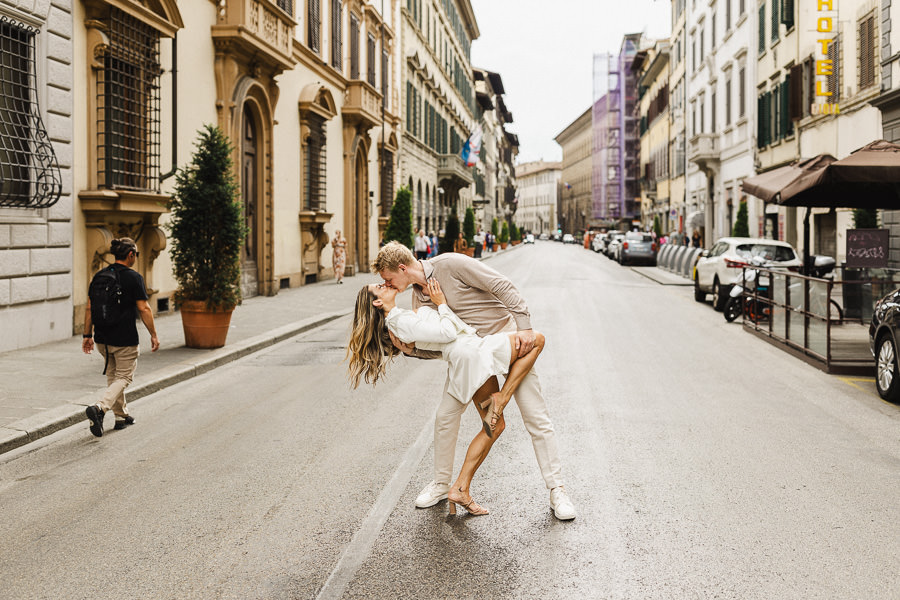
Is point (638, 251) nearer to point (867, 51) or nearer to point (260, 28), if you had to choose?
point (867, 51)

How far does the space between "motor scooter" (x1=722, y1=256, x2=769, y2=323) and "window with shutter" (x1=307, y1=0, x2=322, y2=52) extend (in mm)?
13763

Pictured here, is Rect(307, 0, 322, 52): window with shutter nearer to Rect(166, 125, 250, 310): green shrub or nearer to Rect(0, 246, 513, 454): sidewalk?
Rect(0, 246, 513, 454): sidewalk

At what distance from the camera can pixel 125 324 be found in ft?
25.9

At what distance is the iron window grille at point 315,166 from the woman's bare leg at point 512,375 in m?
21.1

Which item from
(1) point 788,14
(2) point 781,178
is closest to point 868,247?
(2) point 781,178

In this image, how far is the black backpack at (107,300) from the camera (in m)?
7.73

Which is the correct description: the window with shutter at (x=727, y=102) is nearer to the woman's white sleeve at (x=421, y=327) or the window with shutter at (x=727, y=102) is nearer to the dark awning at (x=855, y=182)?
the dark awning at (x=855, y=182)

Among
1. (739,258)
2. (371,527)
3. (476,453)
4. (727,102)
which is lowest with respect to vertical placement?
(371,527)

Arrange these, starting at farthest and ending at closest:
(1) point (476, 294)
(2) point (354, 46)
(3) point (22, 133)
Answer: (2) point (354, 46) < (3) point (22, 133) < (1) point (476, 294)

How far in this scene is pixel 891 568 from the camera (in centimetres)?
439

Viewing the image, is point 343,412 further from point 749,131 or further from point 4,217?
point 749,131

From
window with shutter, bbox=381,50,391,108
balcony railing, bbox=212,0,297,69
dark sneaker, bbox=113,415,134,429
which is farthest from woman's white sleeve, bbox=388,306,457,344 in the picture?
window with shutter, bbox=381,50,391,108

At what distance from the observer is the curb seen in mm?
7316

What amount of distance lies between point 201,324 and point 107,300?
A: 176 inches
